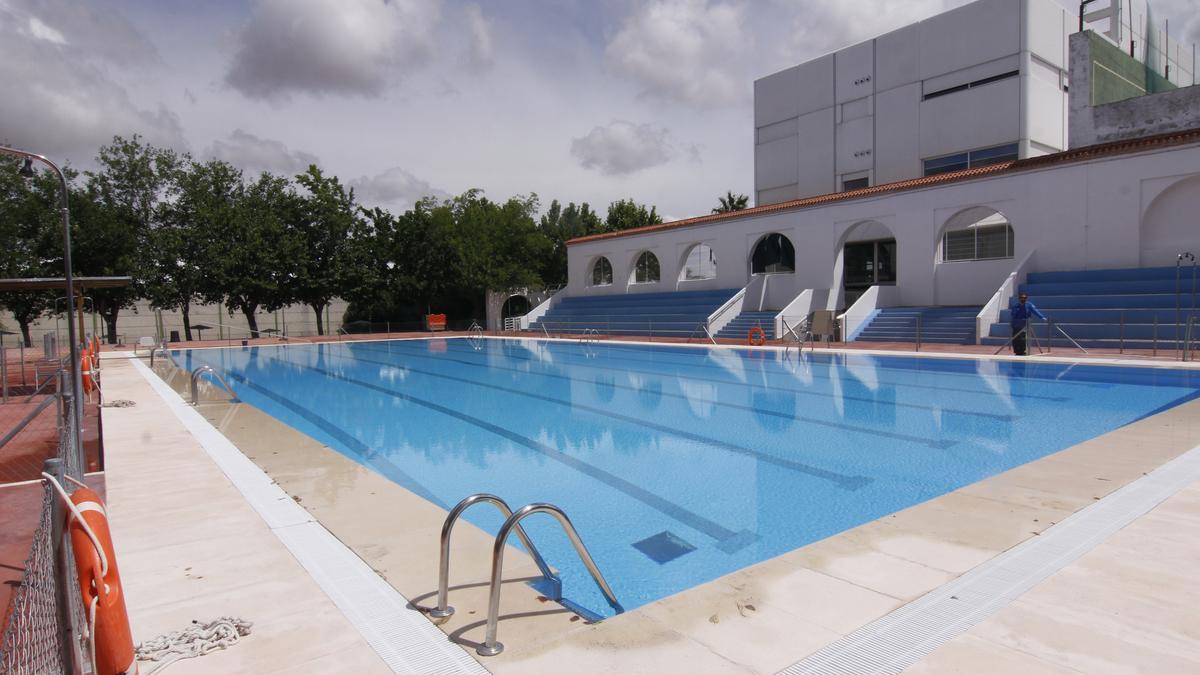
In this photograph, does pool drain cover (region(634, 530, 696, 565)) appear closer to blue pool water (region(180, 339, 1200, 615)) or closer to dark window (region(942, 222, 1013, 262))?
blue pool water (region(180, 339, 1200, 615))

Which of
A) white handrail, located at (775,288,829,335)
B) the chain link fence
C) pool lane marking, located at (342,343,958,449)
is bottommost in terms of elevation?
pool lane marking, located at (342,343,958,449)

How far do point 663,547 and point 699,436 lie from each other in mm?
3520

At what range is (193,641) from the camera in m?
2.65

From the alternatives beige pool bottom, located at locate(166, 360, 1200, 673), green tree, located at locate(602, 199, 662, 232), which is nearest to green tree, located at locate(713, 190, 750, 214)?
green tree, located at locate(602, 199, 662, 232)

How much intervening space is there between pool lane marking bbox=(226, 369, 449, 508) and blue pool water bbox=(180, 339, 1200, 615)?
0.03 metres

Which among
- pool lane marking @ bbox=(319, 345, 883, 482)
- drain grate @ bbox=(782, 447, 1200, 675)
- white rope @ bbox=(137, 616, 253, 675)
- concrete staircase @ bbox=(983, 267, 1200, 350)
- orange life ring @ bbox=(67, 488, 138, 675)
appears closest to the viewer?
orange life ring @ bbox=(67, 488, 138, 675)

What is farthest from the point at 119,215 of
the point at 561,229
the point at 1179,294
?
the point at 1179,294

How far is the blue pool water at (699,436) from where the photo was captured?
499 cm

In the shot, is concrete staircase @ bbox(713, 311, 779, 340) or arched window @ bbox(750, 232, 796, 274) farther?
arched window @ bbox(750, 232, 796, 274)

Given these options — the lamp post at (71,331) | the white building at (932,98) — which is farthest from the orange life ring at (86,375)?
the white building at (932,98)

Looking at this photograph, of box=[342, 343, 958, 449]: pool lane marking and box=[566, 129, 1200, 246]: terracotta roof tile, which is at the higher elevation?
box=[566, 129, 1200, 246]: terracotta roof tile

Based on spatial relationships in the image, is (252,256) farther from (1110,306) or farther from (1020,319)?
(1110,306)

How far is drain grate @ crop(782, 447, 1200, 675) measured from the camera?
2451mm

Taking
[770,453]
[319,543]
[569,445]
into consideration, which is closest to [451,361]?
[569,445]
